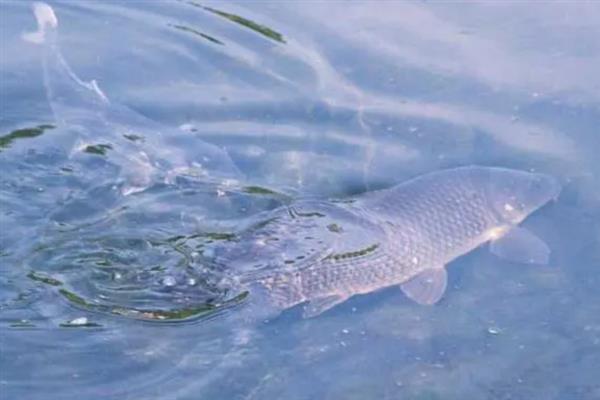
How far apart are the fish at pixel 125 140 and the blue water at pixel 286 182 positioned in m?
0.04

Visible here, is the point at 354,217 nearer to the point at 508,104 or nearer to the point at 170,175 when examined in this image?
the point at 170,175

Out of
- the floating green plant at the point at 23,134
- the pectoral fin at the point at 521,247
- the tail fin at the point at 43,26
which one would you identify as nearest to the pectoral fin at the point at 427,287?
the pectoral fin at the point at 521,247

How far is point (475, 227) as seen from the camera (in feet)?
22.4

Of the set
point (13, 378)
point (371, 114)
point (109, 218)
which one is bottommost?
point (13, 378)

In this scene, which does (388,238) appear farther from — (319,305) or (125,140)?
(125,140)

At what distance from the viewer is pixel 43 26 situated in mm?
8359

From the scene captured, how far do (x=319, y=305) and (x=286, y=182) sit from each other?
1.14 metres

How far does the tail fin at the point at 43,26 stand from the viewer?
326 inches

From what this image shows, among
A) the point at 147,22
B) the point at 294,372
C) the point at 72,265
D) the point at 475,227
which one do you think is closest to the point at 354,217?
the point at 475,227

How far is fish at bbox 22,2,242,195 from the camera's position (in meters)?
7.16

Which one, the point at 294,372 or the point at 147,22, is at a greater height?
the point at 147,22

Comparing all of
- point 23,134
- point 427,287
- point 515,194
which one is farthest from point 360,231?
point 23,134

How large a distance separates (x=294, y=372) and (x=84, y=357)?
41.3 inches

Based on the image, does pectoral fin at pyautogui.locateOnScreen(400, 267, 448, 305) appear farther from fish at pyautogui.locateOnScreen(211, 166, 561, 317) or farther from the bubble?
the bubble
